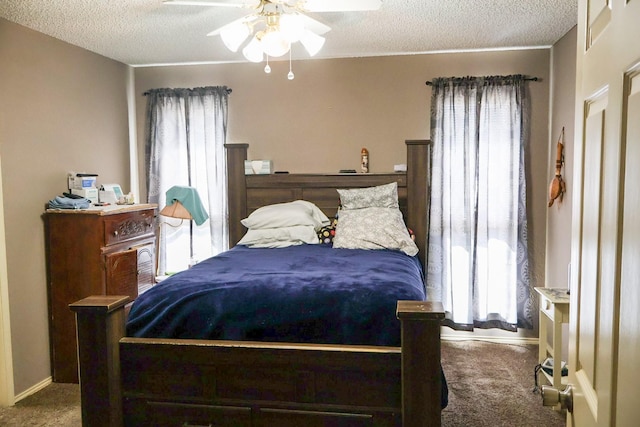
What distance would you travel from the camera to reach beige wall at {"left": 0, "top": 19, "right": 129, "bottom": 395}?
3051mm

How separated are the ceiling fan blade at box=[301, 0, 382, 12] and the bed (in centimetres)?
143

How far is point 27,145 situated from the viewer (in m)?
3.17

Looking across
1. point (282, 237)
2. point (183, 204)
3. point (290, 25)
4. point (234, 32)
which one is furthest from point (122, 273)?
point (290, 25)

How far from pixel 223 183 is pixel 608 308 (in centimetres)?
383

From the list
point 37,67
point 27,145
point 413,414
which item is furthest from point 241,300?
point 37,67

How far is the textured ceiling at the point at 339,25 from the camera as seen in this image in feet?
9.48

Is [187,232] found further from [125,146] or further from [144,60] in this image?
[144,60]

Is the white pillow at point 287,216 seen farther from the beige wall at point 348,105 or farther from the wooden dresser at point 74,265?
the wooden dresser at point 74,265

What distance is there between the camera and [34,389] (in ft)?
10.5

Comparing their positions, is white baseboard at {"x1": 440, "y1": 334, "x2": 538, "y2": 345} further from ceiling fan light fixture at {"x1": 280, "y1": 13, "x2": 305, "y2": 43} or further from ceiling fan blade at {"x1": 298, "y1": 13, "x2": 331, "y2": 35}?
ceiling fan light fixture at {"x1": 280, "y1": 13, "x2": 305, "y2": 43}

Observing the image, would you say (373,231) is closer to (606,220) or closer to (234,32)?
(234,32)

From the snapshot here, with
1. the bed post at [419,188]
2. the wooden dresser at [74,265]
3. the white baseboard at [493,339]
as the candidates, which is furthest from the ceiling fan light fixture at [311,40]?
the white baseboard at [493,339]

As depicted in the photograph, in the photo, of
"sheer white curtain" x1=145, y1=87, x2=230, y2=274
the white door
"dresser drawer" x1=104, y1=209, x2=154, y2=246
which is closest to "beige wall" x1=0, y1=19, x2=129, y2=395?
"dresser drawer" x1=104, y1=209, x2=154, y2=246

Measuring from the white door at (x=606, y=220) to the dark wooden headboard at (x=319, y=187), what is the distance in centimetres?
296
